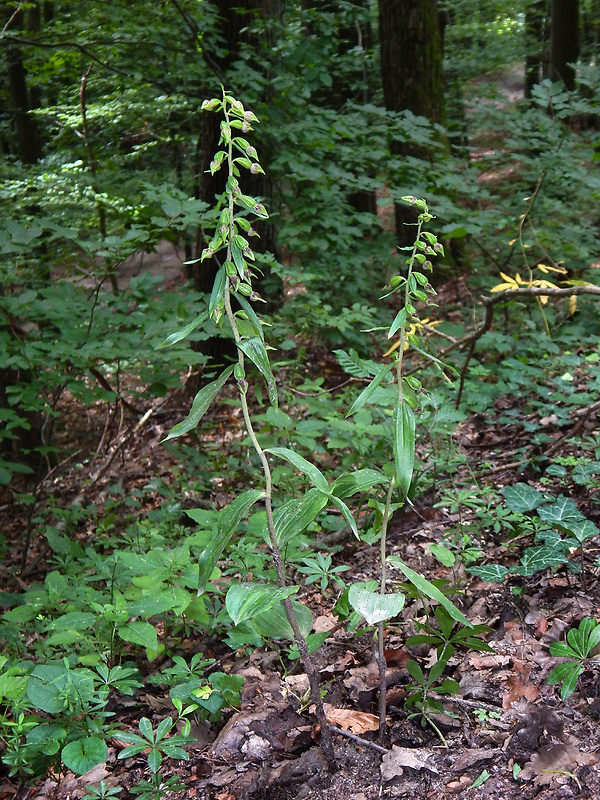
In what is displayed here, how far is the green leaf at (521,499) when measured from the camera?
254 cm

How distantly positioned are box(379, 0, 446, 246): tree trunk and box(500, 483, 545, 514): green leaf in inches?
178

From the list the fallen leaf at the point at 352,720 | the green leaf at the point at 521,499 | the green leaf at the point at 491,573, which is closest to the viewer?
the fallen leaf at the point at 352,720

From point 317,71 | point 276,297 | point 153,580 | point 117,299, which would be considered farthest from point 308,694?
point 317,71

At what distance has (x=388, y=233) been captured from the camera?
21.3 ft

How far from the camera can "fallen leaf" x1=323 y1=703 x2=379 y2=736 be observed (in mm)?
1893

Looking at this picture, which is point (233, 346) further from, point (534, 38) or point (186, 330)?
point (534, 38)

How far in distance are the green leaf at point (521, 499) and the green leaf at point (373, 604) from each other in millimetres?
1178

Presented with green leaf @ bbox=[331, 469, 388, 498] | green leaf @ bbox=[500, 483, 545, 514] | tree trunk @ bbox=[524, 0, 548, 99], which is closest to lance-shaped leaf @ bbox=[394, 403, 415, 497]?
green leaf @ bbox=[331, 469, 388, 498]

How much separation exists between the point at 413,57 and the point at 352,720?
6889mm

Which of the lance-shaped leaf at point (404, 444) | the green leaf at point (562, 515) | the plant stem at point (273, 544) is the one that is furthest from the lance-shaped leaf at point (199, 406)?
the green leaf at point (562, 515)

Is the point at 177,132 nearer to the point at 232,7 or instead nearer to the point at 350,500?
the point at 232,7

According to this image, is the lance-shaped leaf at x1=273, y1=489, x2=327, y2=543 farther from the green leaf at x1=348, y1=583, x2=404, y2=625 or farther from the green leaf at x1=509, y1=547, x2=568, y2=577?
the green leaf at x1=509, y1=547, x2=568, y2=577

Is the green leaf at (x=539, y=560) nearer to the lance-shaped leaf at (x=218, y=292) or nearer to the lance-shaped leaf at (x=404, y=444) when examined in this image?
the lance-shaped leaf at (x=404, y=444)

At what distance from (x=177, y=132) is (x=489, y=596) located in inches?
270
